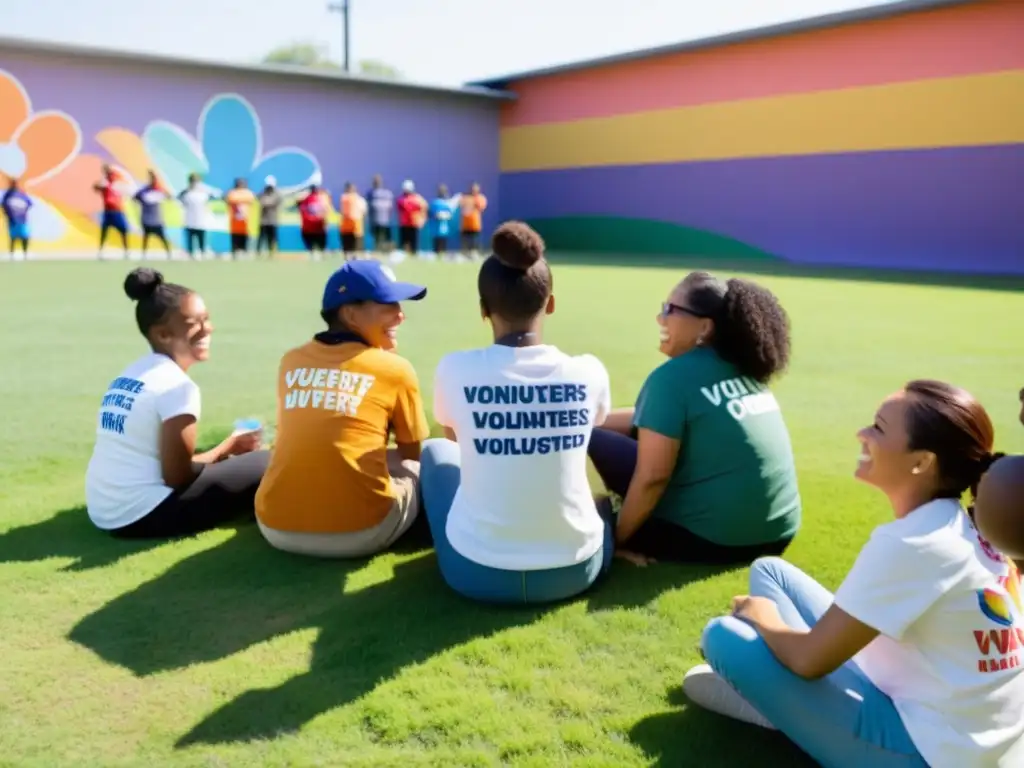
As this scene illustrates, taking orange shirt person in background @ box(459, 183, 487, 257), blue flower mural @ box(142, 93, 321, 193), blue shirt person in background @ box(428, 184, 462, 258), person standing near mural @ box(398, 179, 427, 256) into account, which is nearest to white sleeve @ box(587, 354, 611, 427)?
orange shirt person in background @ box(459, 183, 487, 257)

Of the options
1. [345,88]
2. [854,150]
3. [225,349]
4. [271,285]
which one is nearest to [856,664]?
[225,349]

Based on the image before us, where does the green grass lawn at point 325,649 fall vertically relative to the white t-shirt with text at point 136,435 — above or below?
below

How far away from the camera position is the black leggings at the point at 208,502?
3.18 m

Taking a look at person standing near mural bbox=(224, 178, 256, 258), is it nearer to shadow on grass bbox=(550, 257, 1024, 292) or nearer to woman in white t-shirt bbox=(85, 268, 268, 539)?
shadow on grass bbox=(550, 257, 1024, 292)

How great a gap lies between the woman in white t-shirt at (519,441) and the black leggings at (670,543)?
1.30 feet

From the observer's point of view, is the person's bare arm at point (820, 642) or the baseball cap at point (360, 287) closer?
the person's bare arm at point (820, 642)

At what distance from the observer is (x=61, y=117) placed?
18.1 m

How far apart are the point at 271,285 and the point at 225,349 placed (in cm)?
564

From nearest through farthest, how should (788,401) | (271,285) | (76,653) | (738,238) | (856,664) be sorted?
1. (856,664)
2. (76,653)
3. (788,401)
4. (271,285)
5. (738,238)

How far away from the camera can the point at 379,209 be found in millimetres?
20500

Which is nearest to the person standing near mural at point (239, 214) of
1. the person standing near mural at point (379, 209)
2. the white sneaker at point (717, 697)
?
the person standing near mural at point (379, 209)

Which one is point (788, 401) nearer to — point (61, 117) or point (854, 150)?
point (854, 150)

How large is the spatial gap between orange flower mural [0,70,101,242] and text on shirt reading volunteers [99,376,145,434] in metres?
17.4

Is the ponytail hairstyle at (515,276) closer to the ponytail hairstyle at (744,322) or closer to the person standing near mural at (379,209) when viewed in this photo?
the ponytail hairstyle at (744,322)
